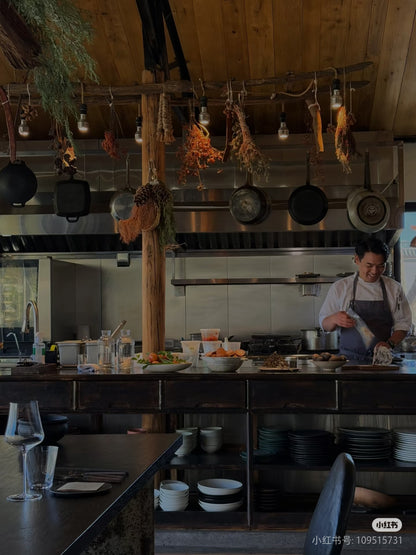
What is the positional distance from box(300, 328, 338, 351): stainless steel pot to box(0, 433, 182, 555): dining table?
16.5 ft

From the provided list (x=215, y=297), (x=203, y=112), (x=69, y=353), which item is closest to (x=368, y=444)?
(x=69, y=353)

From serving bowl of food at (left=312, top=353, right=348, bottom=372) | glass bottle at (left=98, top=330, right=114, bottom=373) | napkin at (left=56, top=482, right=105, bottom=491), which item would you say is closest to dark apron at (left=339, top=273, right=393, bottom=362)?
serving bowl of food at (left=312, top=353, right=348, bottom=372)

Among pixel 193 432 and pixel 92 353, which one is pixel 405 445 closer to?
pixel 193 432

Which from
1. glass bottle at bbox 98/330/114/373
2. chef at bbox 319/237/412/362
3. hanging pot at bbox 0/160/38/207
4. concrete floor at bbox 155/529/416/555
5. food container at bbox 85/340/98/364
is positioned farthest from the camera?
hanging pot at bbox 0/160/38/207

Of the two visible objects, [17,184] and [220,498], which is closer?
[220,498]

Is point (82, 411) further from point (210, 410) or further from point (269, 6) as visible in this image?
point (269, 6)

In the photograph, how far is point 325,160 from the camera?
7.37m

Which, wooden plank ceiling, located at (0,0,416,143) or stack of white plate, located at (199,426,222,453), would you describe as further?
wooden plank ceiling, located at (0,0,416,143)

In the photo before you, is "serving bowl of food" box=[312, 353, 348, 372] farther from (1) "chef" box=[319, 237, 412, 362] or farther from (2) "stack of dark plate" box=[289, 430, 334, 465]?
(1) "chef" box=[319, 237, 412, 362]

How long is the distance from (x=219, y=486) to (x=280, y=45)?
177 inches

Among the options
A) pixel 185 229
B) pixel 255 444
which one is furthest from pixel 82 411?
pixel 185 229

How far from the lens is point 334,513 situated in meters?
1.68

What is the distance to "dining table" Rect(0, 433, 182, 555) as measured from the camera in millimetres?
1457

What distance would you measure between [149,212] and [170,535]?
228cm
